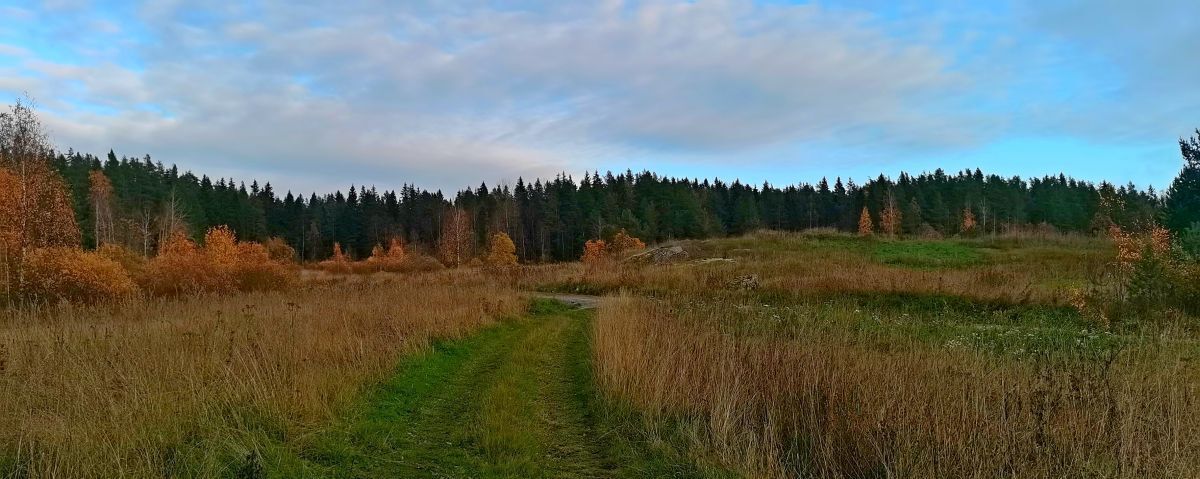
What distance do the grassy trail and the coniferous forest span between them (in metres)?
68.6

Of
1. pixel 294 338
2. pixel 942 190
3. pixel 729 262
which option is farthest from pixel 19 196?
pixel 942 190

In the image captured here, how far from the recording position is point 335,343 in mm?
8445

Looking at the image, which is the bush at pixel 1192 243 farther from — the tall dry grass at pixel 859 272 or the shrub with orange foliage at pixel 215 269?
the shrub with orange foliage at pixel 215 269

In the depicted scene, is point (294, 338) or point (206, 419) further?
point (294, 338)

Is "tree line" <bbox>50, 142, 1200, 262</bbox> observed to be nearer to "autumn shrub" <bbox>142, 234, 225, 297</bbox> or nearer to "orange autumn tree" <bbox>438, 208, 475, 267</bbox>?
"orange autumn tree" <bbox>438, 208, 475, 267</bbox>

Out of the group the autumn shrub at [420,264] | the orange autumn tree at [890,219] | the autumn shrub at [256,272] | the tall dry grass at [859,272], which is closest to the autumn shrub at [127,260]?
the autumn shrub at [256,272]

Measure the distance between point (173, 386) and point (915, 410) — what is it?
7040 mm

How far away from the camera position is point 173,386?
5695mm

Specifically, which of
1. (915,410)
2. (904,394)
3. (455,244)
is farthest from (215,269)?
(455,244)

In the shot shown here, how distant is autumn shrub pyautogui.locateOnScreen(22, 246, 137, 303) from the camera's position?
700 inches

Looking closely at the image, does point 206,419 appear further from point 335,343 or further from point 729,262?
point 729,262

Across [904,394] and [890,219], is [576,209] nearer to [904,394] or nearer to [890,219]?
[890,219]

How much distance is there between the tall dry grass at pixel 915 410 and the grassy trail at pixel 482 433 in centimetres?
57

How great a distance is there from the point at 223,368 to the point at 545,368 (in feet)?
14.4
